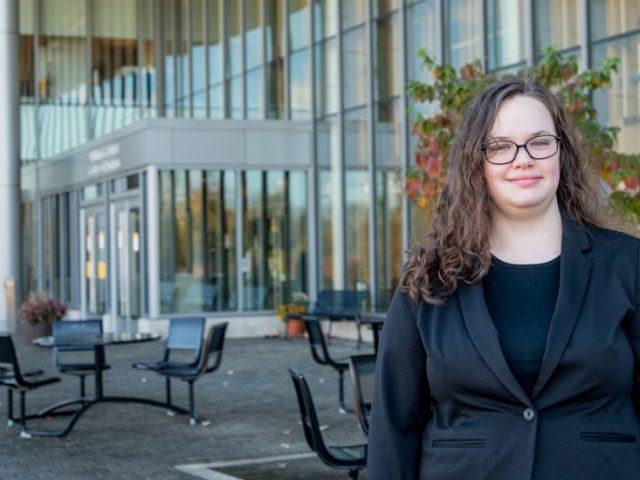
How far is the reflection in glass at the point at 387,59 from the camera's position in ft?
66.8

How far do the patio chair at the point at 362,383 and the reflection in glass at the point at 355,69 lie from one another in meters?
14.2

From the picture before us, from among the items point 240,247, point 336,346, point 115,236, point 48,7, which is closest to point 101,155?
point 115,236

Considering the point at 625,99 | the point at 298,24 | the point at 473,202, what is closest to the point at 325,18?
the point at 298,24

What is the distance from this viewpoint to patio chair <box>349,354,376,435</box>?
281 inches

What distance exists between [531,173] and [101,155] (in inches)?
884

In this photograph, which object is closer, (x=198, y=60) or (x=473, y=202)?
(x=473, y=202)

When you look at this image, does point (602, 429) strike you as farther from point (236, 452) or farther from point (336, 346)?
point (336, 346)

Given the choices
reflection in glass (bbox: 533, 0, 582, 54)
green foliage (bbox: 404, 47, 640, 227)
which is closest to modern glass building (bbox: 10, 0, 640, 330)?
reflection in glass (bbox: 533, 0, 582, 54)

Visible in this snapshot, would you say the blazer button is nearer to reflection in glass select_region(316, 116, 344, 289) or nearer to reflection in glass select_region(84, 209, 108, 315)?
reflection in glass select_region(316, 116, 344, 289)

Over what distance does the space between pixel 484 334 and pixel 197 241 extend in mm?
19717

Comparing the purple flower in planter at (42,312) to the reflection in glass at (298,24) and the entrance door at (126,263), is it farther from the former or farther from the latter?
the reflection in glass at (298,24)

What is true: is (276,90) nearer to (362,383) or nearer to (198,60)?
(198,60)

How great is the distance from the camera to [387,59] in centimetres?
2067

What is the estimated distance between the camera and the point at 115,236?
923 inches
